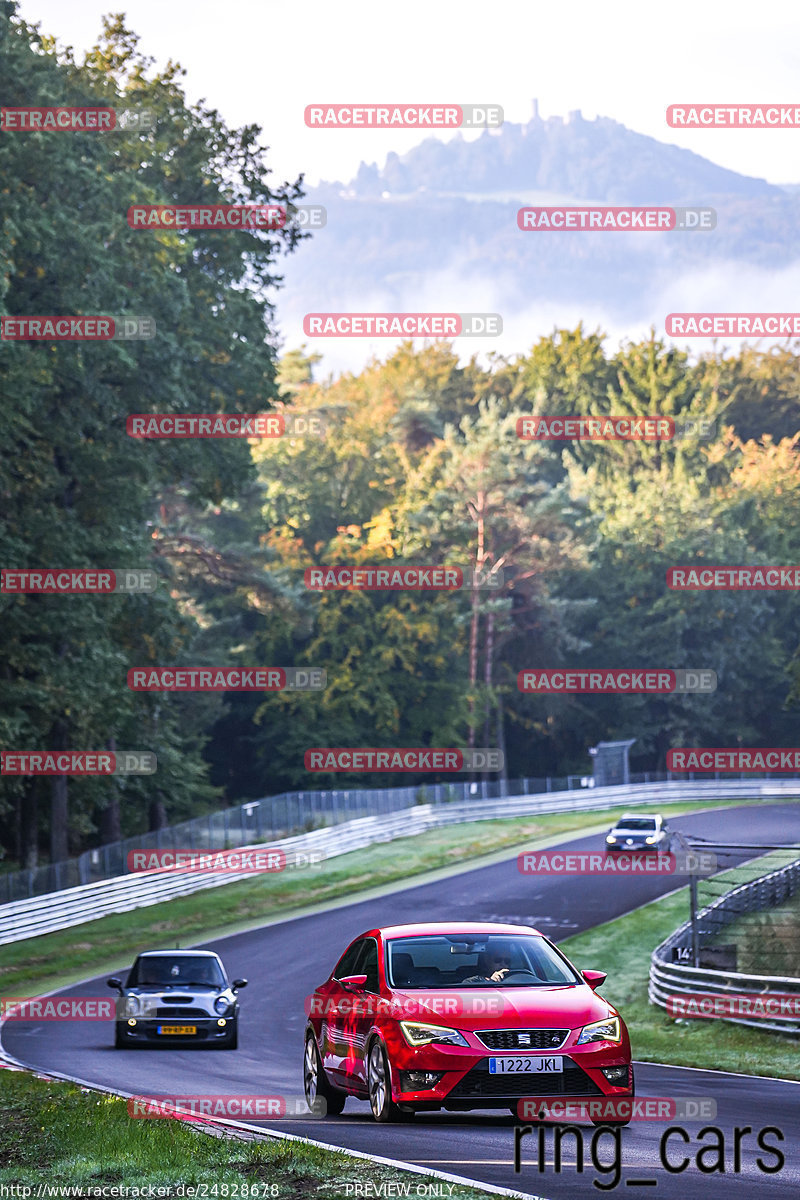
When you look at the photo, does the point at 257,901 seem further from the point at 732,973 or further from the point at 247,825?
the point at 732,973

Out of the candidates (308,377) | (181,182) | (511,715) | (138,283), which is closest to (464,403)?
(308,377)

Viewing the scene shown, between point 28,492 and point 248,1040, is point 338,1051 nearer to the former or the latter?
point 248,1040

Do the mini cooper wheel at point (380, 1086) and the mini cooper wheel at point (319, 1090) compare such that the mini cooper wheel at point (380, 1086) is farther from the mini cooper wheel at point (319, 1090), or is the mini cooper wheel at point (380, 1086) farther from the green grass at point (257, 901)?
the green grass at point (257, 901)

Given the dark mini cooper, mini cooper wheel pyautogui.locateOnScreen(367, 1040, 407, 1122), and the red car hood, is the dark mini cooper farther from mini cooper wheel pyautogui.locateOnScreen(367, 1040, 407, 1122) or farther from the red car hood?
the red car hood

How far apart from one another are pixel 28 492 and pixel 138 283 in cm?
592

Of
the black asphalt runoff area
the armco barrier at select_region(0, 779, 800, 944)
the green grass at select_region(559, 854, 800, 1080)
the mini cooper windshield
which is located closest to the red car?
the black asphalt runoff area

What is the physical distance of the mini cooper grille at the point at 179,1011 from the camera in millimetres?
22047

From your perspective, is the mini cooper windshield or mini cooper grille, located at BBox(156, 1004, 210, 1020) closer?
mini cooper grille, located at BBox(156, 1004, 210, 1020)

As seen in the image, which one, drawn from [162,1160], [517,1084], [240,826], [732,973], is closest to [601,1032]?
[517,1084]

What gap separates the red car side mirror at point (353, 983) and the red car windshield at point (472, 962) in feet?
1.03

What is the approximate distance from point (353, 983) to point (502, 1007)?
1754 mm

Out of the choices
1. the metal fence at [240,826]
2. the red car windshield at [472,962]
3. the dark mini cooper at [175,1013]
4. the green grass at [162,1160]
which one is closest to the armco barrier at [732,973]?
the dark mini cooper at [175,1013]

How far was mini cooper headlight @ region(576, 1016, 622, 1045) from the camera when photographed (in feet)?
36.4

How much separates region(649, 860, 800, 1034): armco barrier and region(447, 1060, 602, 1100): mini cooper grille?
462 inches
